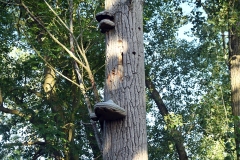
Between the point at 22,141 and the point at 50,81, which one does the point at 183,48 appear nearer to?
the point at 50,81

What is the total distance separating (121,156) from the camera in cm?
296

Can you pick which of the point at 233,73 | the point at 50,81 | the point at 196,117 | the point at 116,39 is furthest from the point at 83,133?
the point at 116,39

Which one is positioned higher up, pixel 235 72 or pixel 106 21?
pixel 235 72

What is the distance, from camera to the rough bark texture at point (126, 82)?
301 centimetres

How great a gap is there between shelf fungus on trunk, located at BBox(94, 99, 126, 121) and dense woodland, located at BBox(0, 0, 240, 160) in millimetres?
4681

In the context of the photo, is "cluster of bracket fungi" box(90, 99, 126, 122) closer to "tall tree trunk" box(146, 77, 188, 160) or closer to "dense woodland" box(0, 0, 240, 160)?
"dense woodland" box(0, 0, 240, 160)

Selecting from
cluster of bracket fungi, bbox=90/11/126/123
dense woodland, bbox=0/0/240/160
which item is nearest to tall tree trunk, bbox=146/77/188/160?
dense woodland, bbox=0/0/240/160

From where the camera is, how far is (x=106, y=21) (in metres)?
3.37

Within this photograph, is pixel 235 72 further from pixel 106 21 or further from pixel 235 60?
pixel 106 21

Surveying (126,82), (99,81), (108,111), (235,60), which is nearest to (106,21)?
(126,82)

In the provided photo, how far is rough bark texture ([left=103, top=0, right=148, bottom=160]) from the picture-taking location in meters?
3.01

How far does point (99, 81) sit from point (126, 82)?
859cm

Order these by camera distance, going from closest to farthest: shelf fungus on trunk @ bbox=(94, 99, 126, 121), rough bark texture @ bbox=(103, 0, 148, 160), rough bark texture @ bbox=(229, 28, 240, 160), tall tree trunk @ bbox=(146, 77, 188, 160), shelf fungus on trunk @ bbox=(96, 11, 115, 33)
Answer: shelf fungus on trunk @ bbox=(94, 99, 126, 121) → rough bark texture @ bbox=(103, 0, 148, 160) → shelf fungus on trunk @ bbox=(96, 11, 115, 33) → rough bark texture @ bbox=(229, 28, 240, 160) → tall tree trunk @ bbox=(146, 77, 188, 160)

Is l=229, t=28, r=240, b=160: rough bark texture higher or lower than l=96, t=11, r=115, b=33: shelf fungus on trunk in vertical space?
higher
